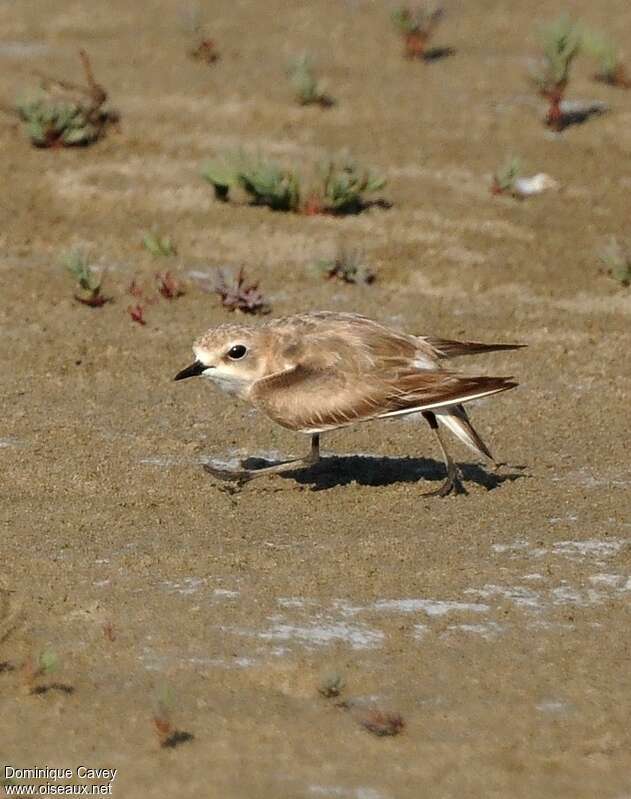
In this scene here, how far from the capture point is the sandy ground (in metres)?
5.16

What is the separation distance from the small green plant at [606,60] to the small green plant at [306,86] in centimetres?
221

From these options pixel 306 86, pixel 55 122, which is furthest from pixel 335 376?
pixel 306 86

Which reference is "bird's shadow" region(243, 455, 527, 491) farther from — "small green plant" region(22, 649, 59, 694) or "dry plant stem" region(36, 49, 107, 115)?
"dry plant stem" region(36, 49, 107, 115)

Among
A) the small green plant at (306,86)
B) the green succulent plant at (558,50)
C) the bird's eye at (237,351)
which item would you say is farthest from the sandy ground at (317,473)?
the bird's eye at (237,351)

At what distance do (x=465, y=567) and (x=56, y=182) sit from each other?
5895mm

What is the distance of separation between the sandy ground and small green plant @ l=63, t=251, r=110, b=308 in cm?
15

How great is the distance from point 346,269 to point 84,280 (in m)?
1.67

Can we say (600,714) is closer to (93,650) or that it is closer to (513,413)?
(93,650)

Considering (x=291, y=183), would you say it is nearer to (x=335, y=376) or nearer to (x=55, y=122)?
(x=55, y=122)

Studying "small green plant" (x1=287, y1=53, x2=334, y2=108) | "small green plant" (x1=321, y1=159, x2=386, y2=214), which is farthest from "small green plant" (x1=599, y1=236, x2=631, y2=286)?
"small green plant" (x1=287, y1=53, x2=334, y2=108)

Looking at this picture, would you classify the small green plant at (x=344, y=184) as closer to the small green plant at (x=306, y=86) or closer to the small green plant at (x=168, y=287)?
the small green plant at (x=168, y=287)

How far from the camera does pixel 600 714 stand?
5.29 metres

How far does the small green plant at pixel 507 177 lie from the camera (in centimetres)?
1132

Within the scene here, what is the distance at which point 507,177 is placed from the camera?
11.4m
